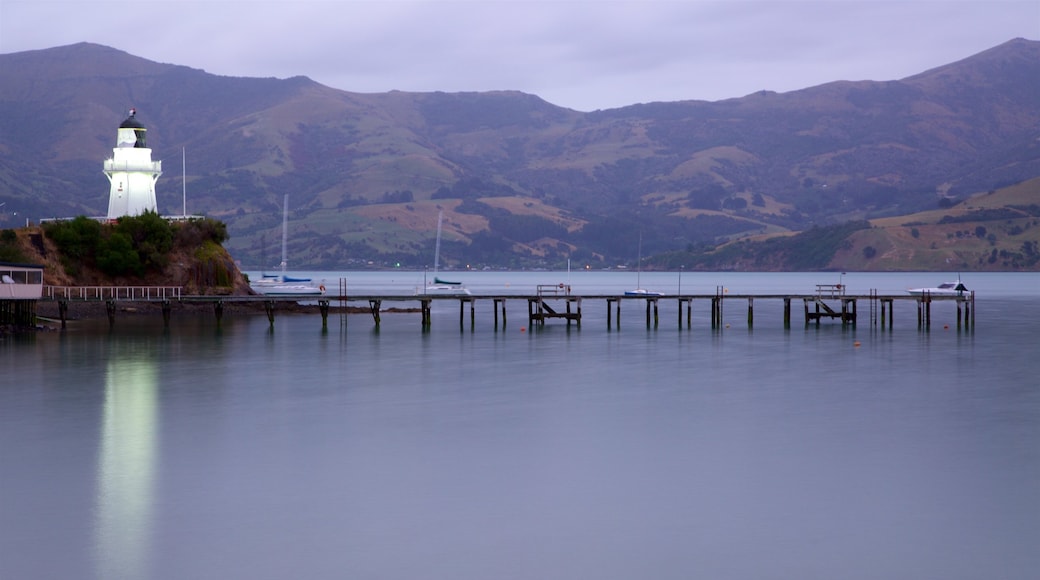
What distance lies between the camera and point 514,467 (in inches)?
1049

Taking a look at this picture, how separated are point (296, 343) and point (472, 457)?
117 feet

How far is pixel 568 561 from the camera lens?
18.8 meters

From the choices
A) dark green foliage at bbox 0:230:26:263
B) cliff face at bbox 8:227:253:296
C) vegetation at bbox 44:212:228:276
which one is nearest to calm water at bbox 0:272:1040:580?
dark green foliage at bbox 0:230:26:263

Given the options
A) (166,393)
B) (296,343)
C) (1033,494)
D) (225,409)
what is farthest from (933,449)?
(296,343)

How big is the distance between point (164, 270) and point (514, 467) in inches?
2309

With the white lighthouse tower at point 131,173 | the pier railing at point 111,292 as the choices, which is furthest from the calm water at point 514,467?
the white lighthouse tower at point 131,173

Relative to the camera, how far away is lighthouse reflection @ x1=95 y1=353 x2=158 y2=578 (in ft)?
61.7

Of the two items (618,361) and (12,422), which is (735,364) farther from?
(12,422)

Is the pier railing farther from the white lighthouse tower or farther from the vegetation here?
the white lighthouse tower

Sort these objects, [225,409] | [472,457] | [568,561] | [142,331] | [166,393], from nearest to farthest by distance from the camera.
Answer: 1. [568,561]
2. [472,457]
3. [225,409]
4. [166,393]
5. [142,331]

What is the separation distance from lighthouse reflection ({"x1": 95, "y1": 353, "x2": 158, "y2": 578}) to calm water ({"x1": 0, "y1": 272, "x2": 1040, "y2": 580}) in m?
0.08

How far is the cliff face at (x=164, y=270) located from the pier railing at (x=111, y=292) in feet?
3.79

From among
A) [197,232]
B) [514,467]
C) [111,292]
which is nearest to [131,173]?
[197,232]

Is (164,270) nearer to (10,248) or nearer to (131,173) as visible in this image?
(10,248)
